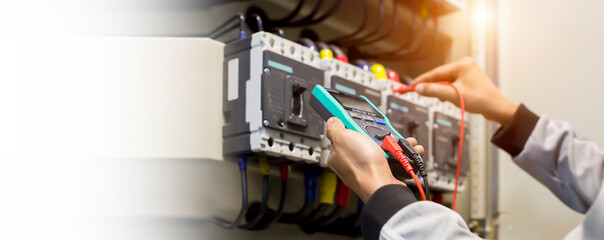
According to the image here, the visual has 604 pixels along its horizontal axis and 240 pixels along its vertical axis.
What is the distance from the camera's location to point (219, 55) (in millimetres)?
1220

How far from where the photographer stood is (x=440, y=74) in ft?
4.85

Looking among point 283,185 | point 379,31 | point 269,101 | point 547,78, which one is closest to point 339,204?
point 283,185

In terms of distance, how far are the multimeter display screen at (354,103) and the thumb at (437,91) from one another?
Result: 42 cm

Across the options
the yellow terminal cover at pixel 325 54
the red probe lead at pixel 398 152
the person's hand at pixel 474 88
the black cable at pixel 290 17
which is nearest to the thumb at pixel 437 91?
the person's hand at pixel 474 88

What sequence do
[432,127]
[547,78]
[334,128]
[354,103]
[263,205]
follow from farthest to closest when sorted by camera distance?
1. [547,78]
2. [432,127]
3. [263,205]
4. [354,103]
5. [334,128]

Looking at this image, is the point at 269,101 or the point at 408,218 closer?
the point at 408,218

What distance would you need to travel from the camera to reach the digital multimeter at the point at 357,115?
0.88 metres

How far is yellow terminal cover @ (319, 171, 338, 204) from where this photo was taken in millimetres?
1341

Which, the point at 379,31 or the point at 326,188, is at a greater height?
the point at 379,31

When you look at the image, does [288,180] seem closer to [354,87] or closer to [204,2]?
[354,87]

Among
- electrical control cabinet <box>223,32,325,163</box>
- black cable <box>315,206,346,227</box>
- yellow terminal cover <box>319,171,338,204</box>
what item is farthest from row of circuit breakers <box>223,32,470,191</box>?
black cable <box>315,206,346,227</box>

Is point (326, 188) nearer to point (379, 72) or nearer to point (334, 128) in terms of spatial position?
point (379, 72)

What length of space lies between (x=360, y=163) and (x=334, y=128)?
0.27 feet

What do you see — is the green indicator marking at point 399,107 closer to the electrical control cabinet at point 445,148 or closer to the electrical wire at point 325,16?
the electrical control cabinet at point 445,148
